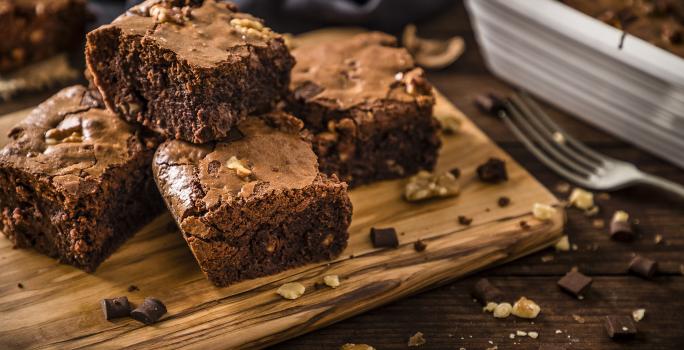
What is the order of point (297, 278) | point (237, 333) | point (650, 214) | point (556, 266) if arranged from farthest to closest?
1. point (650, 214)
2. point (556, 266)
3. point (297, 278)
4. point (237, 333)

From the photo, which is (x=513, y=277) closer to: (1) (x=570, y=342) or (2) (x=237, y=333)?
(1) (x=570, y=342)

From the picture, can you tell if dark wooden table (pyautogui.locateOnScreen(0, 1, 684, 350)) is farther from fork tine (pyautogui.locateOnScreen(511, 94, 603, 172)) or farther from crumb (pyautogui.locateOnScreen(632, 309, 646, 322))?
fork tine (pyautogui.locateOnScreen(511, 94, 603, 172))

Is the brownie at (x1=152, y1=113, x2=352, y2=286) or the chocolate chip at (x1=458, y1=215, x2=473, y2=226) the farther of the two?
the chocolate chip at (x1=458, y1=215, x2=473, y2=226)

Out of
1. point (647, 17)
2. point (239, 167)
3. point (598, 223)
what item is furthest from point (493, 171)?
point (239, 167)

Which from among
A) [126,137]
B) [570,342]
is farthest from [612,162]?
[126,137]

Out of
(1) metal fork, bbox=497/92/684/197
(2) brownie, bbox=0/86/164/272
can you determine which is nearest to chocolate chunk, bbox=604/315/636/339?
(1) metal fork, bbox=497/92/684/197

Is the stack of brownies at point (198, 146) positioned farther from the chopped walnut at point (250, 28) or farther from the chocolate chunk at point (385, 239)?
the chocolate chunk at point (385, 239)
